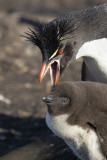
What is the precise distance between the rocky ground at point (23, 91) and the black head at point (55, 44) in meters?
0.65

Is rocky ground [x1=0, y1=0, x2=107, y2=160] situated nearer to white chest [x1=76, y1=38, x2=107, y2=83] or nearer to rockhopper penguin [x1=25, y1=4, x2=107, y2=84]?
rockhopper penguin [x1=25, y1=4, x2=107, y2=84]

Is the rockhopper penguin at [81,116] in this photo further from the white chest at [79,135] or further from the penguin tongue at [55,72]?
the penguin tongue at [55,72]

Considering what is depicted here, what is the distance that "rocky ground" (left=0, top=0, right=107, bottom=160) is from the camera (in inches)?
186

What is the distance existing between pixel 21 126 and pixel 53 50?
216 centimetres

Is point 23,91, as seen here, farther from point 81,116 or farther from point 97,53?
point 81,116

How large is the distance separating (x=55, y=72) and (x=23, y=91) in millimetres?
2763

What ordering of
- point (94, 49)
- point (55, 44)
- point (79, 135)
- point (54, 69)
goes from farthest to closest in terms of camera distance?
1. point (94, 49)
2. point (54, 69)
3. point (55, 44)
4. point (79, 135)

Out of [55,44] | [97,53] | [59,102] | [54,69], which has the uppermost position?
[55,44]

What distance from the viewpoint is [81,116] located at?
355cm

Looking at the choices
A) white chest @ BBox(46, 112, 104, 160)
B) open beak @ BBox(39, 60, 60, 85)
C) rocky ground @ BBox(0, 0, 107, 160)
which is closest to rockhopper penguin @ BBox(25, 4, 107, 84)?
open beak @ BBox(39, 60, 60, 85)

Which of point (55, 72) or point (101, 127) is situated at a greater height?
point (55, 72)

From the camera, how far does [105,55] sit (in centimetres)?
446

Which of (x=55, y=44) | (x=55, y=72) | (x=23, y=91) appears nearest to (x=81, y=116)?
(x=55, y=72)

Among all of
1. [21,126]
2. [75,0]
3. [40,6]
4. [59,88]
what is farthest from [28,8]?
[59,88]
